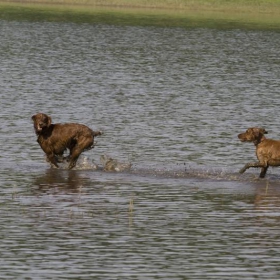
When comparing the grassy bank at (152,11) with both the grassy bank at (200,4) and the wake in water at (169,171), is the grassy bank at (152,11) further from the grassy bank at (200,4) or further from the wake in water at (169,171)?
the wake in water at (169,171)

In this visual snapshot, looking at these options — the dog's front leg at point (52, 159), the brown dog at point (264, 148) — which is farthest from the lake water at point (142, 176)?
the brown dog at point (264, 148)

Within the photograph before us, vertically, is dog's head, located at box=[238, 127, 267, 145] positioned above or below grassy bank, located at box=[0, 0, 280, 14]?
above

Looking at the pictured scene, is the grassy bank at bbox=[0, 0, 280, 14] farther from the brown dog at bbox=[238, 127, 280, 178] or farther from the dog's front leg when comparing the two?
the brown dog at bbox=[238, 127, 280, 178]

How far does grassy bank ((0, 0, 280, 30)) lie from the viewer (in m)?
83.3

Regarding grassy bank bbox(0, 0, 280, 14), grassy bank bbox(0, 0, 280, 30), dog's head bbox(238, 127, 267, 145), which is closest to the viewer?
dog's head bbox(238, 127, 267, 145)

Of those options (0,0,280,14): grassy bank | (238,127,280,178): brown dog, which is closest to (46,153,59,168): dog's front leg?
(238,127,280,178): brown dog

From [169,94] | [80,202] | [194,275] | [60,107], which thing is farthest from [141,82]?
[194,275]

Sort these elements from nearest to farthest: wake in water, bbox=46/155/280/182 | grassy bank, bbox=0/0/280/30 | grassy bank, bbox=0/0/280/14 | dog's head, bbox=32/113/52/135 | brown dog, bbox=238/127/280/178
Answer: brown dog, bbox=238/127/280/178 < dog's head, bbox=32/113/52/135 < wake in water, bbox=46/155/280/182 < grassy bank, bbox=0/0/280/30 < grassy bank, bbox=0/0/280/14

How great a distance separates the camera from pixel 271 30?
77.4 m

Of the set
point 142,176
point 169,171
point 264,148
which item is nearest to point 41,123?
point 142,176

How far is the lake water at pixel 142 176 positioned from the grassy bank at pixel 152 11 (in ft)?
76.5

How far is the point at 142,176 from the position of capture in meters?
26.8

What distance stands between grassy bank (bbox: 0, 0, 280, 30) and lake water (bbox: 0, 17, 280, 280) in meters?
23.3

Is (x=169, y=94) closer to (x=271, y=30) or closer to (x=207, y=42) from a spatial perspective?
(x=207, y=42)
